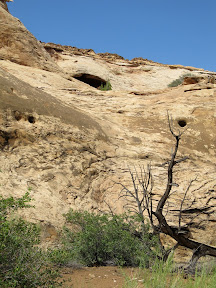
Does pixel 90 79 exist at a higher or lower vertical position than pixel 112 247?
higher

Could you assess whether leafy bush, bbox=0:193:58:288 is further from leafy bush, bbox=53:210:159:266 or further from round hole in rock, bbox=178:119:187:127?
round hole in rock, bbox=178:119:187:127

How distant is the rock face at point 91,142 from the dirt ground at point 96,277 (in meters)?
0.98

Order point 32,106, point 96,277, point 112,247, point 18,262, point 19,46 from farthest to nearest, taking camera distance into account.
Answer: point 19,46 → point 32,106 → point 112,247 → point 96,277 → point 18,262

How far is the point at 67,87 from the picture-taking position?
33.5 ft

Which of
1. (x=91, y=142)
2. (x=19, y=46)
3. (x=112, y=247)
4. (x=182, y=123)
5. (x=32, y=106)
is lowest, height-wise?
(x=112, y=247)

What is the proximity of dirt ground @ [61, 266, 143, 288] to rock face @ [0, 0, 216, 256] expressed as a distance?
0.98m

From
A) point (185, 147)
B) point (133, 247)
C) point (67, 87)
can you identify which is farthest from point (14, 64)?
point (133, 247)

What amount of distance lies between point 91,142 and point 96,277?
137 inches

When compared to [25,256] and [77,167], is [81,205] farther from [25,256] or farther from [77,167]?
[25,256]

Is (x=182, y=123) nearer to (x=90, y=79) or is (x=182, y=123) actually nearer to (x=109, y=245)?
(x=109, y=245)

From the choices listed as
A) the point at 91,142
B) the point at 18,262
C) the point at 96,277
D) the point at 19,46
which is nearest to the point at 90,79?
the point at 19,46

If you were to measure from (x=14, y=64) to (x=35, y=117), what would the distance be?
4854 mm

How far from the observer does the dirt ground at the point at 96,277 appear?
10.9ft

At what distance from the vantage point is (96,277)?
362 cm
